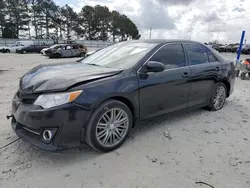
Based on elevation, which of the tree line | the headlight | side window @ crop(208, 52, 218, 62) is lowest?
the headlight

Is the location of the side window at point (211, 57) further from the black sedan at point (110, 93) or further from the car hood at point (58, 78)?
the car hood at point (58, 78)

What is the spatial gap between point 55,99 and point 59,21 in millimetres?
58864

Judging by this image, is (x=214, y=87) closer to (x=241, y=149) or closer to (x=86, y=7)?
(x=241, y=149)

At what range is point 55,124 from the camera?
236 cm

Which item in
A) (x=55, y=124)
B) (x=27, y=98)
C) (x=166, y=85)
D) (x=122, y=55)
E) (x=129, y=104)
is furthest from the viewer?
(x=122, y=55)

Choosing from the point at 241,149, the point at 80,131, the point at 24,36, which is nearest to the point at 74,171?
the point at 80,131

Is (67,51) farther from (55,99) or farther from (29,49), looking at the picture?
(55,99)

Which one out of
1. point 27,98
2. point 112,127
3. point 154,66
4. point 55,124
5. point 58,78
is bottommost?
point 112,127

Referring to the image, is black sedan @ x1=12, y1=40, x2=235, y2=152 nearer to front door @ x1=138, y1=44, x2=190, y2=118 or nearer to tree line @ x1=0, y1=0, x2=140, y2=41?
front door @ x1=138, y1=44, x2=190, y2=118

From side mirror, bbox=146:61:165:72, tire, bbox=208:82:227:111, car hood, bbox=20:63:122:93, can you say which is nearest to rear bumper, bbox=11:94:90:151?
car hood, bbox=20:63:122:93

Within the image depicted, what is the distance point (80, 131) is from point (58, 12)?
59088mm

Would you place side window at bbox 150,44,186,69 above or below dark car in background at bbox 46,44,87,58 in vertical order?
above

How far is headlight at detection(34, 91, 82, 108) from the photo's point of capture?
2.38 m

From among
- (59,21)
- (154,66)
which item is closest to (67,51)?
(154,66)
